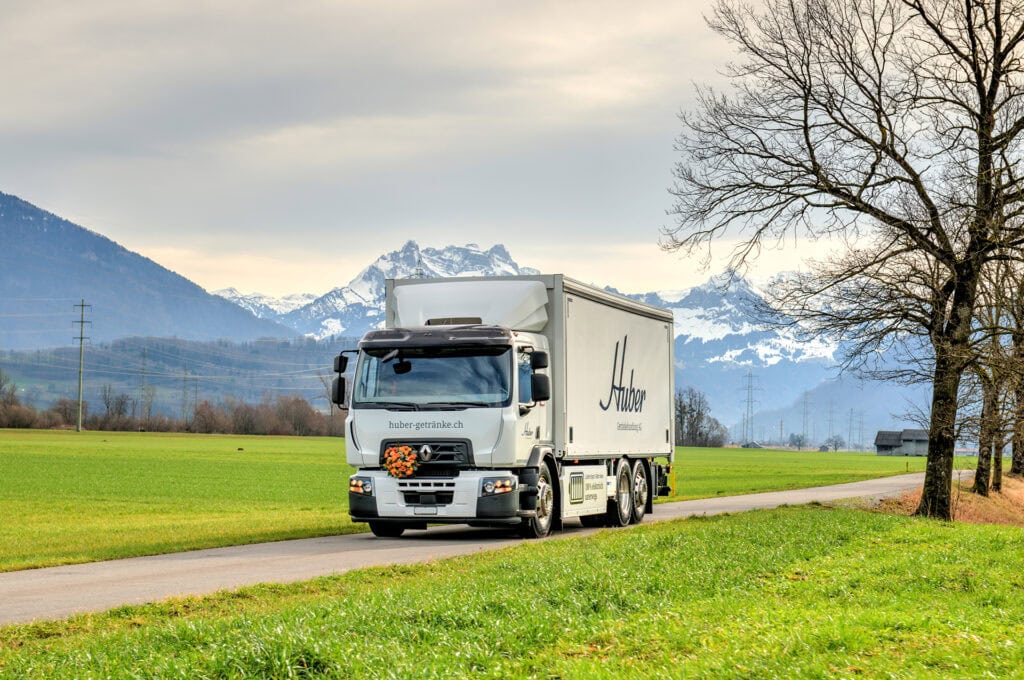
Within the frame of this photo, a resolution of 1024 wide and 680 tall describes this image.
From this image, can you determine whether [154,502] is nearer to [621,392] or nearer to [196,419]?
[621,392]

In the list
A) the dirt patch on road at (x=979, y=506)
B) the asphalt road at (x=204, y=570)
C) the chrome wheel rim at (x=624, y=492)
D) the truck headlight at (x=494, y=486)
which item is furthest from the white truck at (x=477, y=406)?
the dirt patch on road at (x=979, y=506)

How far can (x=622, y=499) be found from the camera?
2783cm

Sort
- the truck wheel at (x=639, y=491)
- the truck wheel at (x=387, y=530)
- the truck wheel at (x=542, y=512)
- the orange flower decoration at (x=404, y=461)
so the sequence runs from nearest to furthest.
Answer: the orange flower decoration at (x=404, y=461) < the truck wheel at (x=542, y=512) < the truck wheel at (x=387, y=530) < the truck wheel at (x=639, y=491)

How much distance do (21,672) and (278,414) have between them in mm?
180107

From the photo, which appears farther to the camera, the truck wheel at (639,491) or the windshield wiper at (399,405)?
the truck wheel at (639,491)

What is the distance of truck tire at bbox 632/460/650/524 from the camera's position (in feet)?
94.7

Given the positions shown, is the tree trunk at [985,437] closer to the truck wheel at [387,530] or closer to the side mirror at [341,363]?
the truck wheel at [387,530]

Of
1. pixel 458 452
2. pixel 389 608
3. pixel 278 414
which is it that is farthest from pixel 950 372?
pixel 278 414

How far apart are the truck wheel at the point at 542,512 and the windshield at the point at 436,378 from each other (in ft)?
6.94

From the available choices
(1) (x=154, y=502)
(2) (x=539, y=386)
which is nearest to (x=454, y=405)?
(2) (x=539, y=386)

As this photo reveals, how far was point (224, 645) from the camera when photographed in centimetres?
959

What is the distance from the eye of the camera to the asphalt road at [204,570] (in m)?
14.3

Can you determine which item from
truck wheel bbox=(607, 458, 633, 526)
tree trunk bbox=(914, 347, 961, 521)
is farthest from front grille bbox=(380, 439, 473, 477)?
tree trunk bbox=(914, 347, 961, 521)

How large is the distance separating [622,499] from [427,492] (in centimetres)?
659
